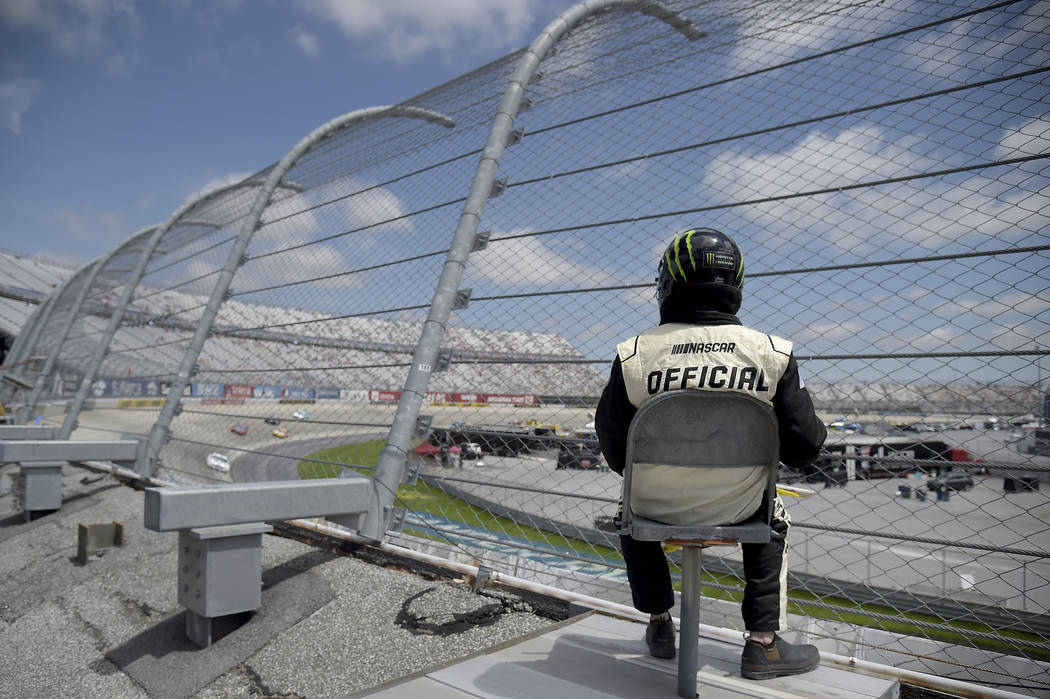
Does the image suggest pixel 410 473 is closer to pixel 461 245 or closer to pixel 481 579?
pixel 481 579

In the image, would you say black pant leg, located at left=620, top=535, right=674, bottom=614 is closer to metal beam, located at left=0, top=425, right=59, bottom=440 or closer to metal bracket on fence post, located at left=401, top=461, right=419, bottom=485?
metal bracket on fence post, located at left=401, top=461, right=419, bottom=485

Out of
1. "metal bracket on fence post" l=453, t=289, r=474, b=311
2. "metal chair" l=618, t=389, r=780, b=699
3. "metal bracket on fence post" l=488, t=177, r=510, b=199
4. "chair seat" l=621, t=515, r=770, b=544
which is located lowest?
"chair seat" l=621, t=515, r=770, b=544

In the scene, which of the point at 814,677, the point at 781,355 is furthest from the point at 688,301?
the point at 814,677

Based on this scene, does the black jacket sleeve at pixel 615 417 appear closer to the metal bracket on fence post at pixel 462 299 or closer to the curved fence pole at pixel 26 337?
the metal bracket on fence post at pixel 462 299

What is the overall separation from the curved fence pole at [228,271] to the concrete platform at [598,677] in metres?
4.44

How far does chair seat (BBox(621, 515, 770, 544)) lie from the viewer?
138 cm

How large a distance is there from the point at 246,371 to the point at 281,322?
631 millimetres

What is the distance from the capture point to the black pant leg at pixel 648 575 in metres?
1.81

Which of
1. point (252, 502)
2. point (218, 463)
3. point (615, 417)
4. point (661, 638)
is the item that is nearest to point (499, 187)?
point (252, 502)

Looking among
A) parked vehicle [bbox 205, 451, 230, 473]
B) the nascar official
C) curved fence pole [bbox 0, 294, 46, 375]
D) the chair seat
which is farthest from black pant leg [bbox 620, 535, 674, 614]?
curved fence pole [bbox 0, 294, 46, 375]

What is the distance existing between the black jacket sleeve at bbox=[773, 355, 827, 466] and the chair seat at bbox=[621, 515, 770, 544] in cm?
24

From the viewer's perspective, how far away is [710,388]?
1.45 m

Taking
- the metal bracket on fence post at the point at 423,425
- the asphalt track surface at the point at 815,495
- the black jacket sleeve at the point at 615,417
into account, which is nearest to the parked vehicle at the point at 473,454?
the asphalt track surface at the point at 815,495

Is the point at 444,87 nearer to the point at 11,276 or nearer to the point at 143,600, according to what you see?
the point at 143,600
